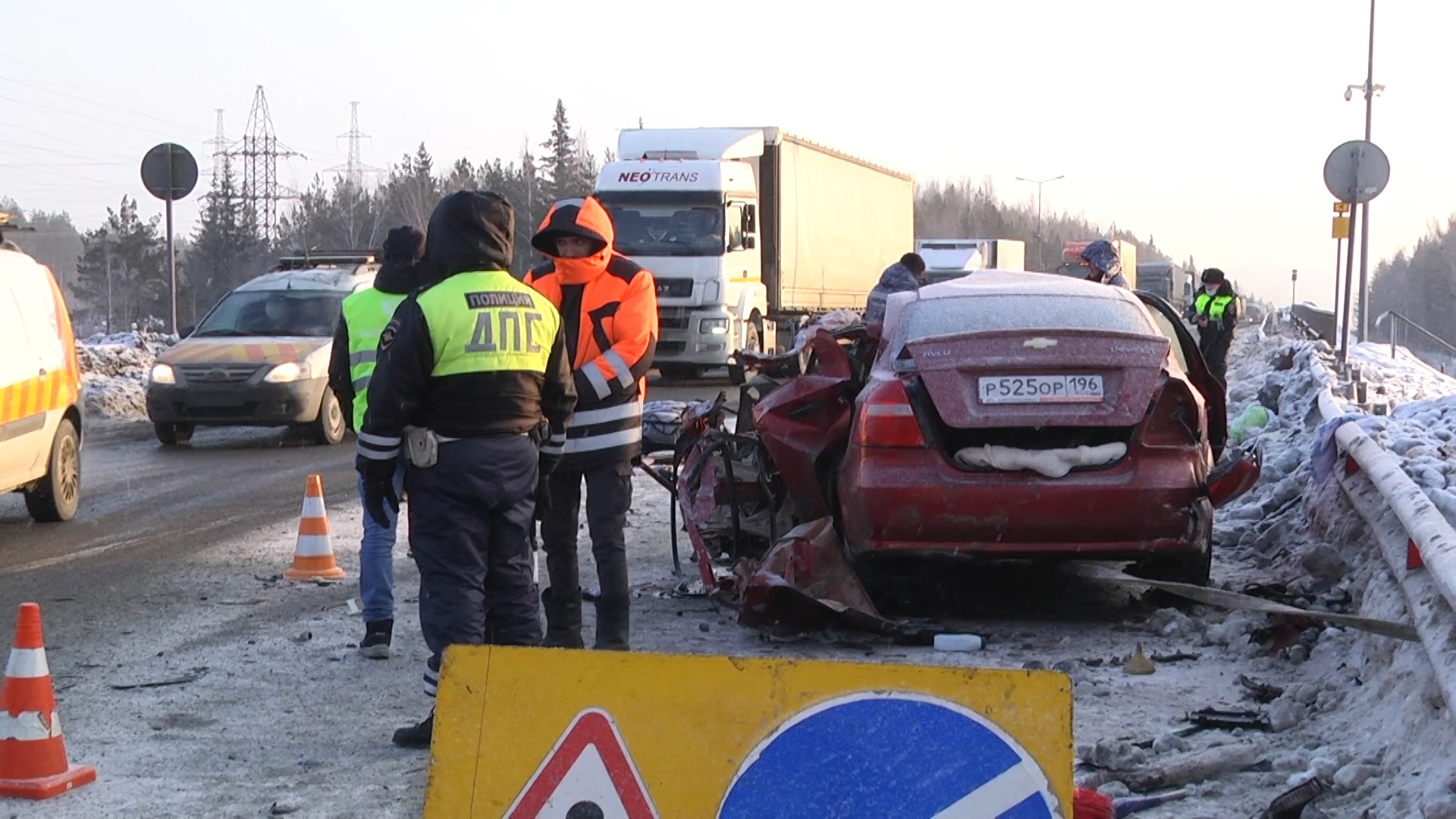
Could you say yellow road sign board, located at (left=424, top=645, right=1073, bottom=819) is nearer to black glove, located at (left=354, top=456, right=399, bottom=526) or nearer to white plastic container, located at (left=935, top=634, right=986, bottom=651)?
black glove, located at (left=354, top=456, right=399, bottom=526)

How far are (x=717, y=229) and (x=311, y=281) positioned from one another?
7.76 m

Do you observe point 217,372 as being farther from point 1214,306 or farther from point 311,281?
point 1214,306

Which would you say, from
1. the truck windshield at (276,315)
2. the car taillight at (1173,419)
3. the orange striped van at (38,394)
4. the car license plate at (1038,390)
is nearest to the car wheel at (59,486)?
the orange striped van at (38,394)

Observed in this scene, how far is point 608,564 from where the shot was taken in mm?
6223

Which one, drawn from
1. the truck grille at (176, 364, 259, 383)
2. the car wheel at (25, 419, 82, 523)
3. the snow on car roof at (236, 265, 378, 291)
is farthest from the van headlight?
the car wheel at (25, 419, 82, 523)

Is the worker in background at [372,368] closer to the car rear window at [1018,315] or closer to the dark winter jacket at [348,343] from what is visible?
the dark winter jacket at [348,343]

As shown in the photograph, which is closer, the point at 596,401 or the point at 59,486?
the point at 596,401

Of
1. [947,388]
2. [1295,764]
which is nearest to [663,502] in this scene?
[947,388]

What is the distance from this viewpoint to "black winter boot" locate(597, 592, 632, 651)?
6238mm

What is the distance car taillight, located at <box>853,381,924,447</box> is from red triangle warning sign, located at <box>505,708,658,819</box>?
394cm

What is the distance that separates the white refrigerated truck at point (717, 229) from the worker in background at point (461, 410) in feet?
54.0

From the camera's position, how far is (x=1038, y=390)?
6.64m

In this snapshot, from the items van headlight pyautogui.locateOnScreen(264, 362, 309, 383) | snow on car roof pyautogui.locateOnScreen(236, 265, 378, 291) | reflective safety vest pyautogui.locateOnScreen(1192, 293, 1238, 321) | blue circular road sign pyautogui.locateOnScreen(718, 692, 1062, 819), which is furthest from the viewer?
reflective safety vest pyautogui.locateOnScreen(1192, 293, 1238, 321)

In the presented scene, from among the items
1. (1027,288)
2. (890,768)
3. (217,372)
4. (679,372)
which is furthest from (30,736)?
(679,372)
